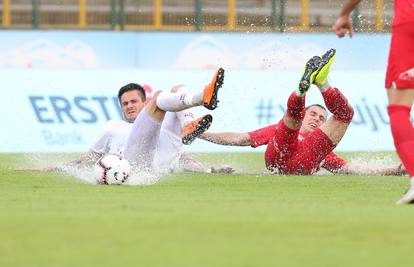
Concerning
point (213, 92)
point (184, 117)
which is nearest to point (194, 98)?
point (213, 92)

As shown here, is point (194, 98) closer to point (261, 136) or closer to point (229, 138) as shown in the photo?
point (261, 136)

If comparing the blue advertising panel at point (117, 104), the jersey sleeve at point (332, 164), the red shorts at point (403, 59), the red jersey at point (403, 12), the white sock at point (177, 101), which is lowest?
the blue advertising panel at point (117, 104)

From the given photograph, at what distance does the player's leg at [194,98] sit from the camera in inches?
404

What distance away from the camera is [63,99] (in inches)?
710

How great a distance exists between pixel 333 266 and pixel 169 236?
1.35 m

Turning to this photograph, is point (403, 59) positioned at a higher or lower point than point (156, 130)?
higher

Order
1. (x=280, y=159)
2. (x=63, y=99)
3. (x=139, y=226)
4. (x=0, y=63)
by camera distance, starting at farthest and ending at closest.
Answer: (x=0, y=63)
(x=63, y=99)
(x=280, y=159)
(x=139, y=226)

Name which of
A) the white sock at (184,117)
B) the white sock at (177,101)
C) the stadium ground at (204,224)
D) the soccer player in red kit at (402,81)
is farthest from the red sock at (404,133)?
the white sock at (184,117)

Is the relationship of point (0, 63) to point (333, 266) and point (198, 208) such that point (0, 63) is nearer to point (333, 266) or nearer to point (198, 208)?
point (198, 208)

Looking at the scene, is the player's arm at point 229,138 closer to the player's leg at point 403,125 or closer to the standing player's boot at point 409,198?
the player's leg at point 403,125

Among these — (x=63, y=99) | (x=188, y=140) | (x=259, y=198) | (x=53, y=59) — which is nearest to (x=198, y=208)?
(x=259, y=198)

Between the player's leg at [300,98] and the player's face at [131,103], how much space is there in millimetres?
1517

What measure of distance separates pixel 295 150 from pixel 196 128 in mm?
1710

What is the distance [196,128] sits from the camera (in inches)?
439
